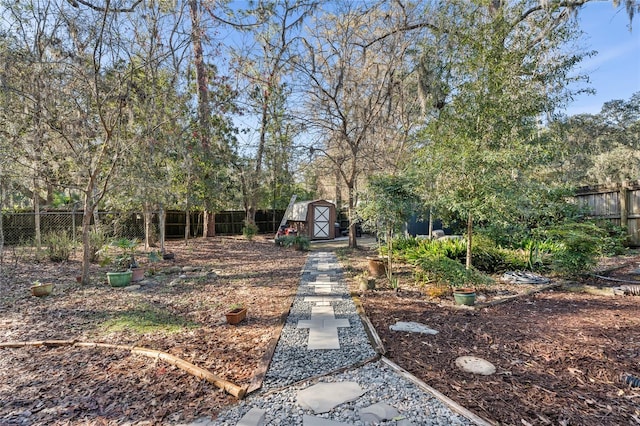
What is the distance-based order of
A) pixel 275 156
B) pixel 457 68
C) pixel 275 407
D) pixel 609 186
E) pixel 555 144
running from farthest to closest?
pixel 275 156
pixel 609 186
pixel 457 68
pixel 555 144
pixel 275 407

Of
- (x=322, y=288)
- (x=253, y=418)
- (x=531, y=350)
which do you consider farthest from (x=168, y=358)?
(x=531, y=350)

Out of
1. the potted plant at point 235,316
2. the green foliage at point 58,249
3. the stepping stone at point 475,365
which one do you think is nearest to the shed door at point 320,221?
the green foliage at point 58,249

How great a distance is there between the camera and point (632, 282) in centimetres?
496

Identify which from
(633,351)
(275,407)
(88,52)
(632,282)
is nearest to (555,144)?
(632,282)

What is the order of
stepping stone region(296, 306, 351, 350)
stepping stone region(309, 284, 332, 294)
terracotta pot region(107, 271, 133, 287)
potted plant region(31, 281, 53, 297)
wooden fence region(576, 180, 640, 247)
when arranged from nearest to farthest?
stepping stone region(296, 306, 351, 350)
potted plant region(31, 281, 53, 297)
stepping stone region(309, 284, 332, 294)
terracotta pot region(107, 271, 133, 287)
wooden fence region(576, 180, 640, 247)

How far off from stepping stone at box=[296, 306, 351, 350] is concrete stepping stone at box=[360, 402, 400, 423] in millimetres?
938

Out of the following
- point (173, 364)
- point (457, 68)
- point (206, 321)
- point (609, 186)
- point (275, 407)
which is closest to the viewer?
point (275, 407)

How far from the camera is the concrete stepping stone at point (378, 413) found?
6.01 ft

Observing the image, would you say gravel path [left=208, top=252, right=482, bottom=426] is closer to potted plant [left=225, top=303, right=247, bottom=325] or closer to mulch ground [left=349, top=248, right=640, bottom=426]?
mulch ground [left=349, top=248, right=640, bottom=426]

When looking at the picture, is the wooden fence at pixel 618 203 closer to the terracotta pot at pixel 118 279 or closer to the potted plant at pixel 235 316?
the potted plant at pixel 235 316

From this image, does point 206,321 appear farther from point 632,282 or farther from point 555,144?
point 632,282

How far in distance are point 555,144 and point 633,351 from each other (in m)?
3.22

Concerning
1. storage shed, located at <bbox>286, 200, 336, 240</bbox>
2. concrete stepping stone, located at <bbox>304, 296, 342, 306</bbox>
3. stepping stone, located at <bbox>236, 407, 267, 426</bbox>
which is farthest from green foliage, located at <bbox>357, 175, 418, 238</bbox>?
storage shed, located at <bbox>286, 200, 336, 240</bbox>

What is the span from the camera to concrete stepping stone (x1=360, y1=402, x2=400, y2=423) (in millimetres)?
1831
